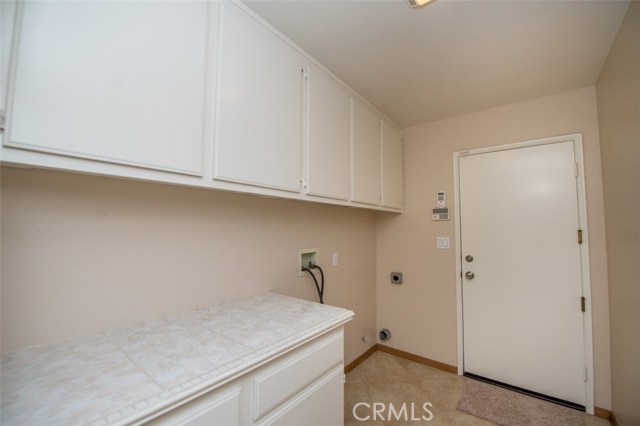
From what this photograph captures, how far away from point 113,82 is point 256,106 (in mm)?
568

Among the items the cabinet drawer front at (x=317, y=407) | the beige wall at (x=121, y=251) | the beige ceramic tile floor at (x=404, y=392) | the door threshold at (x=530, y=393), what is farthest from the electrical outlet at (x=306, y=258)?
the door threshold at (x=530, y=393)

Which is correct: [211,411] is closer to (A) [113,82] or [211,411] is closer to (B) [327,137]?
(A) [113,82]

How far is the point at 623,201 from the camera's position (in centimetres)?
153

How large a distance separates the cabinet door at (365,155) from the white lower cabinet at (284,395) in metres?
1.08

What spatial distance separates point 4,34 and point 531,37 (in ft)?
7.36

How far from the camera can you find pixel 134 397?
669mm

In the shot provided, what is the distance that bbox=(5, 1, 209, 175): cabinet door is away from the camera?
0.71 m

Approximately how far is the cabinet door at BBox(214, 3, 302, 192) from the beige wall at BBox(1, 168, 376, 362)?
1.15ft

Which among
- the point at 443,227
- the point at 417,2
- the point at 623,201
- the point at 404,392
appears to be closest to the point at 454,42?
the point at 417,2

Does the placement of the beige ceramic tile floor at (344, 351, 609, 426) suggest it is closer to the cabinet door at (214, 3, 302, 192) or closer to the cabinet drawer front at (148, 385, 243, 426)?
the cabinet drawer front at (148, 385, 243, 426)

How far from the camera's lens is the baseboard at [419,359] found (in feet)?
8.12

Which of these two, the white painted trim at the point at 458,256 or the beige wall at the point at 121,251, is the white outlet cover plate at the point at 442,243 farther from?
the beige wall at the point at 121,251

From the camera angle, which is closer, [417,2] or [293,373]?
[293,373]

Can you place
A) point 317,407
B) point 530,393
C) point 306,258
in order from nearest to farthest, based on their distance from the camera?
point 317,407 < point 306,258 < point 530,393
